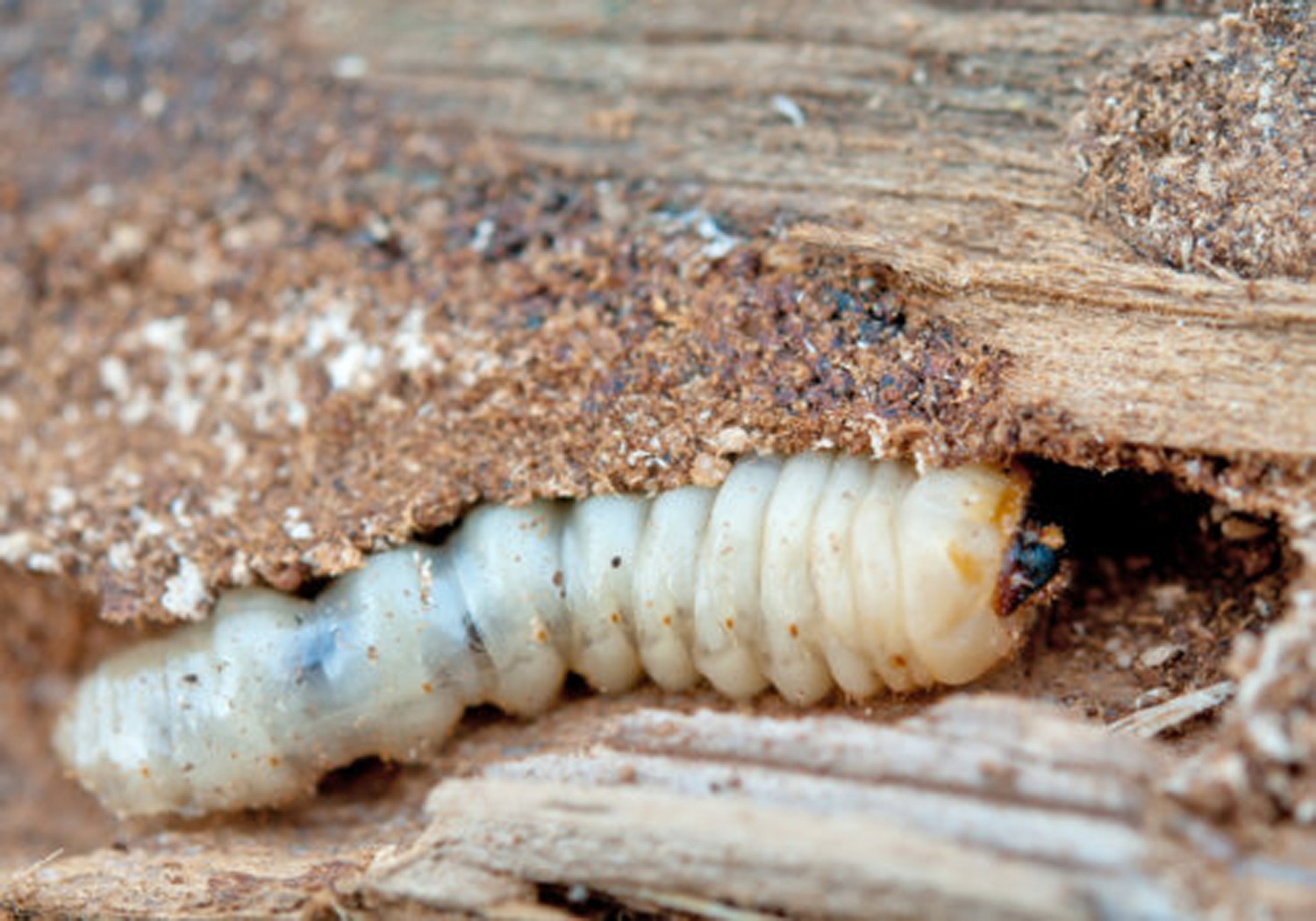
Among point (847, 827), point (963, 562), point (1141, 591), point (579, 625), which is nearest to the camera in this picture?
point (847, 827)

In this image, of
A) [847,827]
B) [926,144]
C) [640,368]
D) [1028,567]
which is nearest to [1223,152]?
[926,144]

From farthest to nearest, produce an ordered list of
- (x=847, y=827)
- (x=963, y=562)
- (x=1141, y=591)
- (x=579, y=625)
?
1. (x=579, y=625)
2. (x=1141, y=591)
3. (x=963, y=562)
4. (x=847, y=827)

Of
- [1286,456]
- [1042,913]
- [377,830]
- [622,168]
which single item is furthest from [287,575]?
[1286,456]

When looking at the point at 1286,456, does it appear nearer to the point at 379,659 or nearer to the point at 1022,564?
the point at 1022,564

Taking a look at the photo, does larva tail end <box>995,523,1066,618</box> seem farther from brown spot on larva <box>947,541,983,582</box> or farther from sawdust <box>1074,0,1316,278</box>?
sawdust <box>1074,0,1316,278</box>

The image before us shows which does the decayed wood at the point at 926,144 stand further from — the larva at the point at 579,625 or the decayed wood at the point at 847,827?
the decayed wood at the point at 847,827

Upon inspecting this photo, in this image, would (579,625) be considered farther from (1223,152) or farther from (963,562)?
(1223,152)

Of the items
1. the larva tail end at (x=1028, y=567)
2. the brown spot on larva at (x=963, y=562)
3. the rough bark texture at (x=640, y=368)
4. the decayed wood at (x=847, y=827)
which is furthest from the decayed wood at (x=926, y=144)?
the decayed wood at (x=847, y=827)

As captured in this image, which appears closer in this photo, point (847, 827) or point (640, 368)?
point (847, 827)
